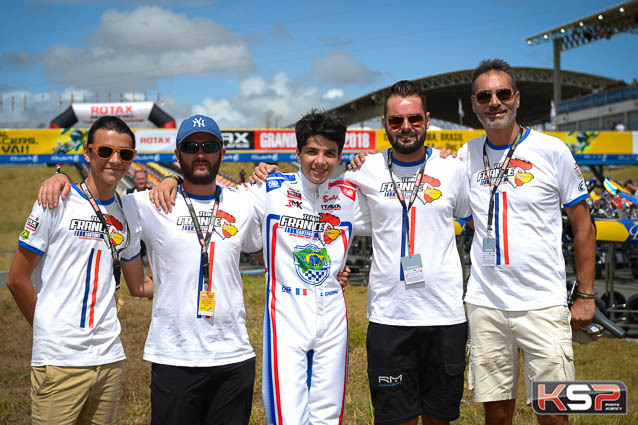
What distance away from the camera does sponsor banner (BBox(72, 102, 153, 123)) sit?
19.6 metres

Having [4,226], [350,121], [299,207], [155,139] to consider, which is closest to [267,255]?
[299,207]

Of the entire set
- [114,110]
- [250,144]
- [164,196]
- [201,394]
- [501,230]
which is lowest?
[201,394]

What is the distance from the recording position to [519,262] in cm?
343

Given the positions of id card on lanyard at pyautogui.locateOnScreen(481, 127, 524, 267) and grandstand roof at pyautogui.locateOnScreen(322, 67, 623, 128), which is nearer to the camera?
id card on lanyard at pyautogui.locateOnScreen(481, 127, 524, 267)

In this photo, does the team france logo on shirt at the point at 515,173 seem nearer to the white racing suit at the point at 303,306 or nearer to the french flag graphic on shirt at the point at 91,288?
the white racing suit at the point at 303,306

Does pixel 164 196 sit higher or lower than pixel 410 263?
higher

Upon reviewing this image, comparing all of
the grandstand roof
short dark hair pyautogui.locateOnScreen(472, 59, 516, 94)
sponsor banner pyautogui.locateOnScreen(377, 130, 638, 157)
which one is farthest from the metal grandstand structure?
short dark hair pyautogui.locateOnScreen(472, 59, 516, 94)

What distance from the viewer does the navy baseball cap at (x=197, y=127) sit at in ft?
10.6

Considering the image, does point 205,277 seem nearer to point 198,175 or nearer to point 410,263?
point 198,175

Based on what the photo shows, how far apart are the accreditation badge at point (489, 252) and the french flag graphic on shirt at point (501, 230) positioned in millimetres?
25

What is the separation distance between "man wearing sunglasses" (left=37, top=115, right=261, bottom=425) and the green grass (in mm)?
1949

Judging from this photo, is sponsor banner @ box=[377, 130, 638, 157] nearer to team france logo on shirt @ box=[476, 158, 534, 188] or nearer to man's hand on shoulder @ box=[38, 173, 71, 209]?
team france logo on shirt @ box=[476, 158, 534, 188]

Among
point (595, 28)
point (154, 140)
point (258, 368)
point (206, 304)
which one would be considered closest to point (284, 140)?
point (154, 140)

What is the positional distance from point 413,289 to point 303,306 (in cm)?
73
